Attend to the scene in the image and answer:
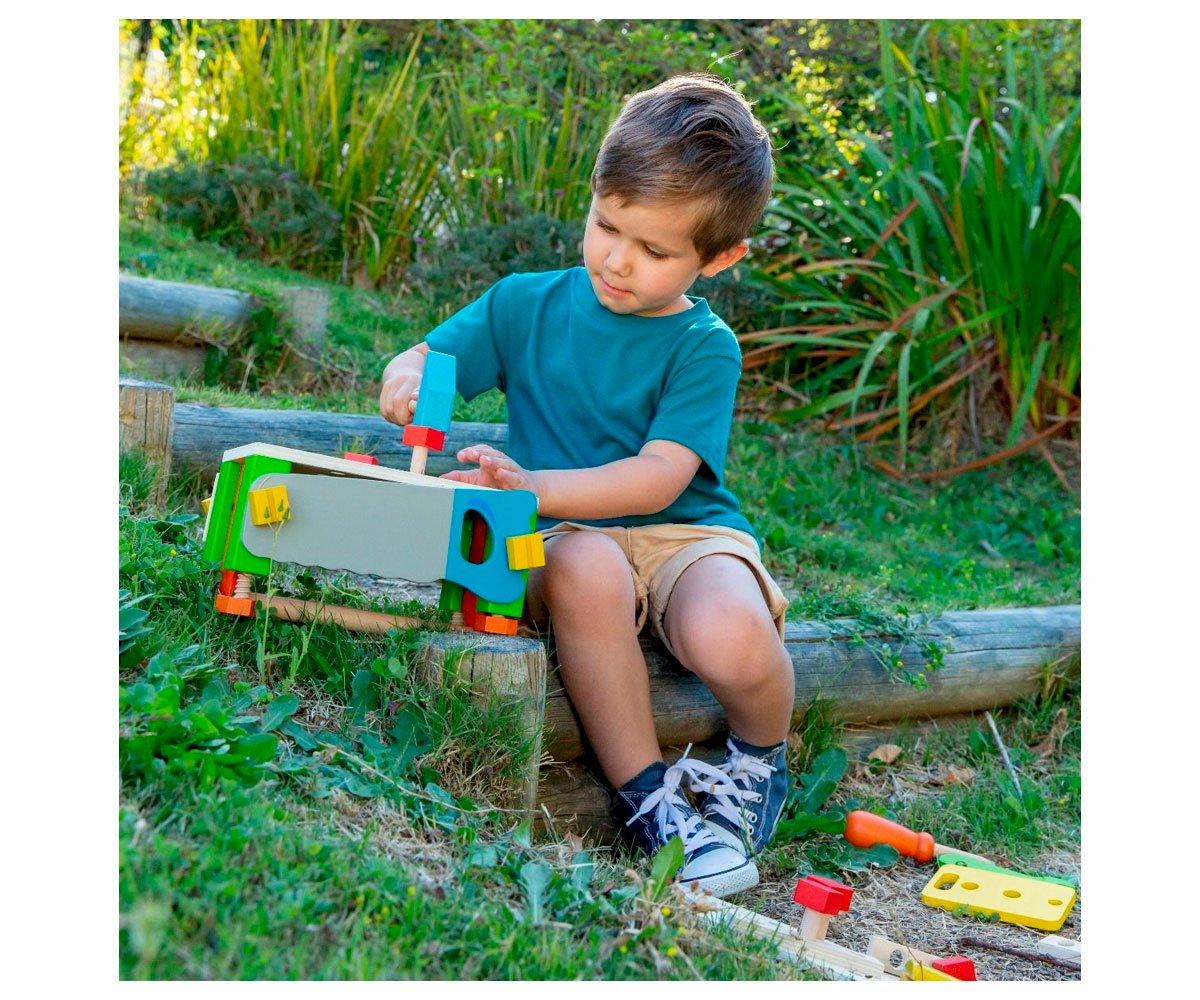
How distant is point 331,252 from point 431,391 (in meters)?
3.44

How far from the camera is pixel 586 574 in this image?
6.89 feet

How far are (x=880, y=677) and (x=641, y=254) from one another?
1.30 meters

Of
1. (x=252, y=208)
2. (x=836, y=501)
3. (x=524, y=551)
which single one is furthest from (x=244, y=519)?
(x=252, y=208)

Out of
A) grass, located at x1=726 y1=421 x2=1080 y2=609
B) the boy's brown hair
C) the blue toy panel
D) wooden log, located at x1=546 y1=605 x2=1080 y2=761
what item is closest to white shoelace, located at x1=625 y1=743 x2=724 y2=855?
wooden log, located at x1=546 y1=605 x2=1080 y2=761

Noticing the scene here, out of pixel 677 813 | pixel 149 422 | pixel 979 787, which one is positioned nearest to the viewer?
pixel 677 813

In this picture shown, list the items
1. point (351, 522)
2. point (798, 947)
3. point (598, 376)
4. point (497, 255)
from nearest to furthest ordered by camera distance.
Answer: point (798, 947) → point (351, 522) → point (598, 376) → point (497, 255)

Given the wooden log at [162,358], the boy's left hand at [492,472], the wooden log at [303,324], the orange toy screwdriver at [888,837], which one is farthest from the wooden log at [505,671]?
the wooden log at [303,324]

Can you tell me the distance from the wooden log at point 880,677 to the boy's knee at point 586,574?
0.64ft

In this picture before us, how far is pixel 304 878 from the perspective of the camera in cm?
146

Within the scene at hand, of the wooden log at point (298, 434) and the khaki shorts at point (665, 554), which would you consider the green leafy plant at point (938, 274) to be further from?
the khaki shorts at point (665, 554)

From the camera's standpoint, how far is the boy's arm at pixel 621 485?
211cm

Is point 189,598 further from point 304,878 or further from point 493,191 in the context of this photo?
point 493,191

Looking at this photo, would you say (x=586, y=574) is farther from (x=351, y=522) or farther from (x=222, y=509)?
(x=222, y=509)
